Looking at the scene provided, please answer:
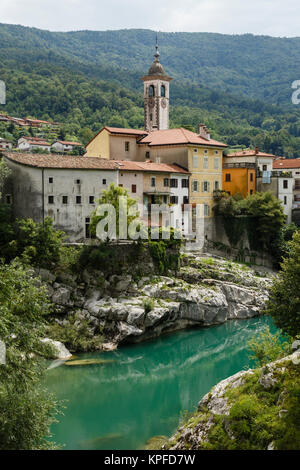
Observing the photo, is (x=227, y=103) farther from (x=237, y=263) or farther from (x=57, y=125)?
(x=237, y=263)

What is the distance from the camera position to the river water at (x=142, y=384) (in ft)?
76.4

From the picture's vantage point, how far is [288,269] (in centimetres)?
2564

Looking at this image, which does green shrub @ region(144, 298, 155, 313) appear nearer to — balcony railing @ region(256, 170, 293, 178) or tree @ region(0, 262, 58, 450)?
tree @ region(0, 262, 58, 450)

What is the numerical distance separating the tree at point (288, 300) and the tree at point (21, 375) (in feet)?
35.7

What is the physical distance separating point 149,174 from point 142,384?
→ 20120 mm

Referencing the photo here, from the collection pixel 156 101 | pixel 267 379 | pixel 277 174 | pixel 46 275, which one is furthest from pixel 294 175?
pixel 267 379

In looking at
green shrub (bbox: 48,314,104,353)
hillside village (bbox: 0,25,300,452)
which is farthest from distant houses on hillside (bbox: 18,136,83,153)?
green shrub (bbox: 48,314,104,353)

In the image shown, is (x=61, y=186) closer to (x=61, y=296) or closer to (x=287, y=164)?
(x=61, y=296)

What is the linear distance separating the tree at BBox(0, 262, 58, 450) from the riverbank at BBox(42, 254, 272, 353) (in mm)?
12863

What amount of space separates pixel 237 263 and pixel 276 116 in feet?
393

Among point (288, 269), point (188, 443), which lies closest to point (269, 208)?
point (288, 269)

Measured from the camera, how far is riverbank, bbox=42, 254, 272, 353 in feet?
113

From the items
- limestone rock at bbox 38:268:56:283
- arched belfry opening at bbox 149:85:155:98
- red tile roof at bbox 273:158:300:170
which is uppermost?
arched belfry opening at bbox 149:85:155:98

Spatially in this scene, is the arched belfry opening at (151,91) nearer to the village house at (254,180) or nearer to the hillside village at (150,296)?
the hillside village at (150,296)
